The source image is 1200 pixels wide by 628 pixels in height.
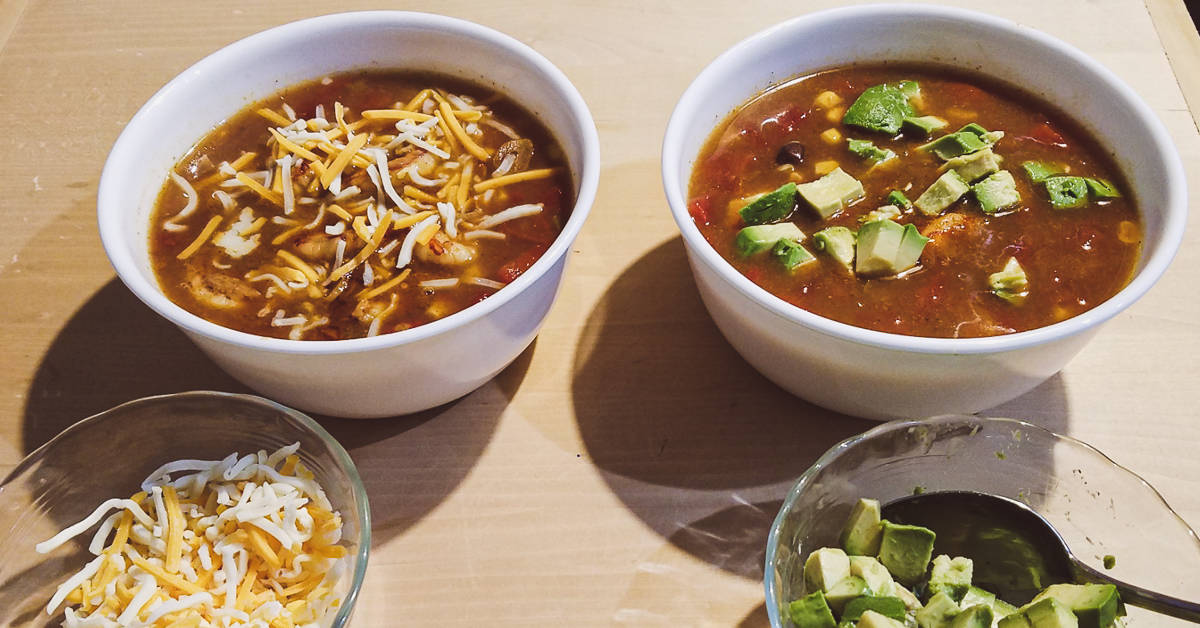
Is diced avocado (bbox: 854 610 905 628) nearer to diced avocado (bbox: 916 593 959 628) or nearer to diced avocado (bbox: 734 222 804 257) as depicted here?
diced avocado (bbox: 916 593 959 628)

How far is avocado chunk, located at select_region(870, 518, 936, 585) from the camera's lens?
1338mm

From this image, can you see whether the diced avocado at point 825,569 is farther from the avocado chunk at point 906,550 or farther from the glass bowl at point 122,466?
the glass bowl at point 122,466

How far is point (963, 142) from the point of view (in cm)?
170

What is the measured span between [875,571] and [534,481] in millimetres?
562

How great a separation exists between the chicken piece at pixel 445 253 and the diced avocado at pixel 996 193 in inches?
33.6

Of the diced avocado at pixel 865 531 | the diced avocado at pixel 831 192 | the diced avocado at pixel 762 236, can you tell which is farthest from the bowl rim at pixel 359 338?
the diced avocado at pixel 865 531

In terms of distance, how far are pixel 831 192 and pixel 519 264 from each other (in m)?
0.54

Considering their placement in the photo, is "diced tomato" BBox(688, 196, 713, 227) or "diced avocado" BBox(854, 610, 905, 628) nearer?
"diced avocado" BBox(854, 610, 905, 628)

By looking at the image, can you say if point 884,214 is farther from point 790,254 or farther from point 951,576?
point 951,576

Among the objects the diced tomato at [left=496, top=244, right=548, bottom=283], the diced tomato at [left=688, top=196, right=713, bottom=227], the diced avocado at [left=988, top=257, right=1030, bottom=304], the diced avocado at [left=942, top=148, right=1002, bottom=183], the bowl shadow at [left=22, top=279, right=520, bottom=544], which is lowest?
the bowl shadow at [left=22, top=279, right=520, bottom=544]

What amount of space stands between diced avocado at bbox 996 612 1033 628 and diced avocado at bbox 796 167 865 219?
2.25 feet

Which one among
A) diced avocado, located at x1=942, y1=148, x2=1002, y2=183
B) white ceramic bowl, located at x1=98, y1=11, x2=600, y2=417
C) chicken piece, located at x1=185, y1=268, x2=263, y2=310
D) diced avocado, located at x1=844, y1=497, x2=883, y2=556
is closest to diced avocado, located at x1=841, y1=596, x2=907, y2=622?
diced avocado, located at x1=844, y1=497, x2=883, y2=556

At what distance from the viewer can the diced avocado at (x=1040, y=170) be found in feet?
5.48

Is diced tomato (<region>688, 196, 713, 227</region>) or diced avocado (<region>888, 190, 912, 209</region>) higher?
diced avocado (<region>888, 190, 912, 209</region>)
